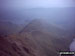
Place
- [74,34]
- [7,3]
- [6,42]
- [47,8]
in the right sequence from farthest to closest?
[74,34] < [47,8] < [7,3] < [6,42]

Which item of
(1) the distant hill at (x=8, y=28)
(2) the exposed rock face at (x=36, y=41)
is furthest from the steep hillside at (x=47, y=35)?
(1) the distant hill at (x=8, y=28)

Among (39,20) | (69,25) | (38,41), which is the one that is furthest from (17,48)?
(69,25)

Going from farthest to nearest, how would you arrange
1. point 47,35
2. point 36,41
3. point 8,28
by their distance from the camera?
1. point 47,35
2. point 36,41
3. point 8,28

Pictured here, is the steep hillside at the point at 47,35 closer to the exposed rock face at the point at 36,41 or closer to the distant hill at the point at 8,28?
the exposed rock face at the point at 36,41

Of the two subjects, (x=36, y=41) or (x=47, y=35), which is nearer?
(x=36, y=41)

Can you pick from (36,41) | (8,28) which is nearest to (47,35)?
(36,41)

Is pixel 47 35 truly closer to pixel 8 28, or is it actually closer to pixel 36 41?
pixel 36 41

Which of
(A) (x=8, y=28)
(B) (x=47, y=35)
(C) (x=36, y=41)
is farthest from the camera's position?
(B) (x=47, y=35)

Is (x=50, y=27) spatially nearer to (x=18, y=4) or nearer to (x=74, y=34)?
(x=74, y=34)

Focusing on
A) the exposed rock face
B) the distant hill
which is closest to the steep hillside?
the exposed rock face
